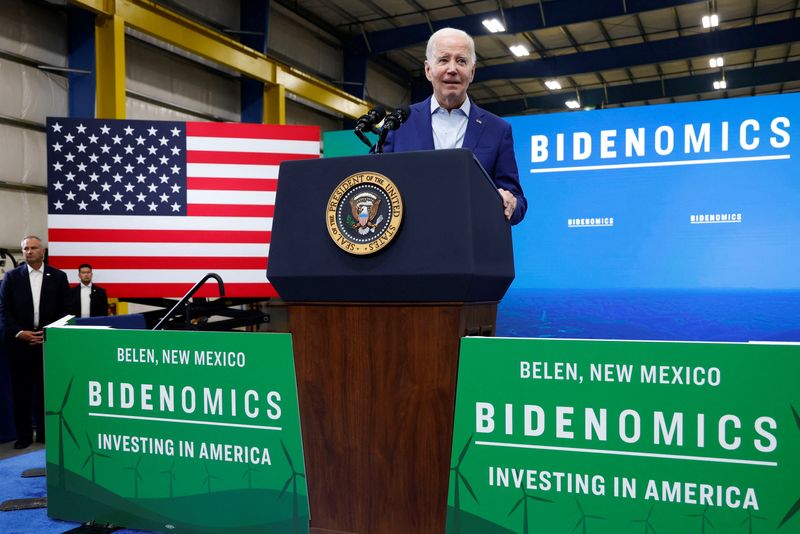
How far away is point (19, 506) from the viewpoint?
1890mm

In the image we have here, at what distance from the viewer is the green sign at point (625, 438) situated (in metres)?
1.07

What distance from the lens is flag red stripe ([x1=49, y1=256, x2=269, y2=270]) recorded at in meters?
4.21

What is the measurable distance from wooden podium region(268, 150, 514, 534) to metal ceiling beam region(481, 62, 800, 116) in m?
13.1

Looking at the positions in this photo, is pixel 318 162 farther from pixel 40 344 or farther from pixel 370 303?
pixel 40 344

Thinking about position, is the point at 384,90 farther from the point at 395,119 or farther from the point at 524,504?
the point at 524,504

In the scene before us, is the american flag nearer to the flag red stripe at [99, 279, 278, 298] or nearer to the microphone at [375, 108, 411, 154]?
the flag red stripe at [99, 279, 278, 298]

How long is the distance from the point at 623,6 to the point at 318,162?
8.68 m

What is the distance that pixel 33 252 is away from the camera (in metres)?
4.22

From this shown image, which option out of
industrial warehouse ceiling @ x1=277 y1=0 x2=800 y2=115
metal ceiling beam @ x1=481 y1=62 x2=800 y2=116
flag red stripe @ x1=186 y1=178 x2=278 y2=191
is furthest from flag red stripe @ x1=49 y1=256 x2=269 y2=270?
metal ceiling beam @ x1=481 y1=62 x2=800 y2=116

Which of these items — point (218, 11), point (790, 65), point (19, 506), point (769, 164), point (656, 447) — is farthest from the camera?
point (790, 65)

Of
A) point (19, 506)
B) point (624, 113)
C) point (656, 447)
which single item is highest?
point (624, 113)

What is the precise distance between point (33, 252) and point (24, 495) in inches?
101

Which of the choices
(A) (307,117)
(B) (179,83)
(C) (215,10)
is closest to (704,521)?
(B) (179,83)

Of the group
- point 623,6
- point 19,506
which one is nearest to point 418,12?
point 623,6
